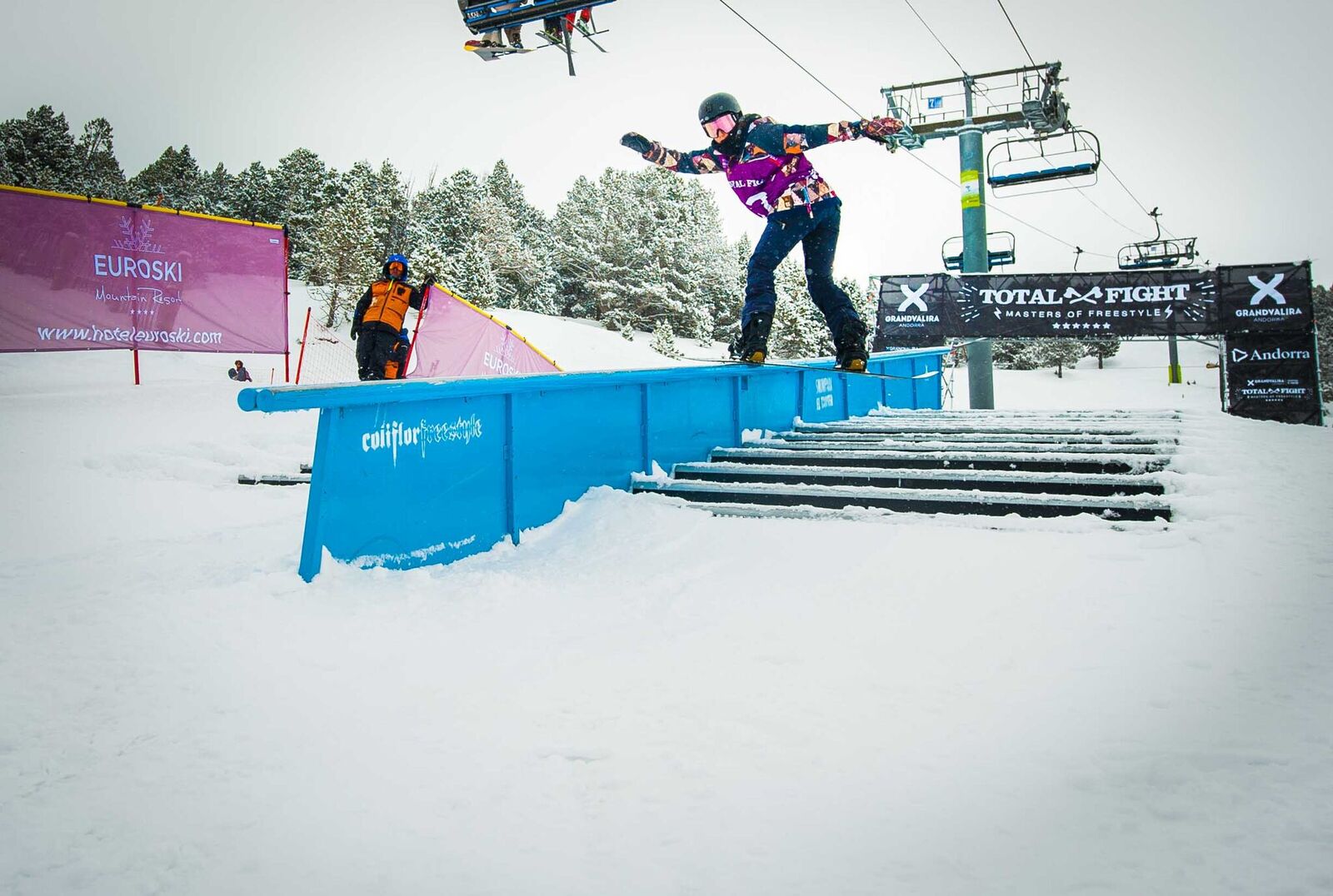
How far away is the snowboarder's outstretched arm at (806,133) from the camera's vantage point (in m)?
4.87

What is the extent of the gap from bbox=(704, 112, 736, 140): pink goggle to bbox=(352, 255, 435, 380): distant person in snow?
3835 mm

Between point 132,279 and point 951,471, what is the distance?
37.0 ft

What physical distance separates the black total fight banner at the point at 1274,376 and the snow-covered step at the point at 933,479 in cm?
1764

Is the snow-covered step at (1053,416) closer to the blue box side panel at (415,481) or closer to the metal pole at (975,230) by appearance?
the blue box side panel at (415,481)

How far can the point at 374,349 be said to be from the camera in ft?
25.8

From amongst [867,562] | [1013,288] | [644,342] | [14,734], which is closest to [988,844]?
[867,562]

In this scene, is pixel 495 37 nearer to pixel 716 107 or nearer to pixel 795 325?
pixel 716 107

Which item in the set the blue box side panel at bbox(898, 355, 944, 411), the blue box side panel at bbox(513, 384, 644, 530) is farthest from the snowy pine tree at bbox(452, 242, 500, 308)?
the blue box side panel at bbox(513, 384, 644, 530)

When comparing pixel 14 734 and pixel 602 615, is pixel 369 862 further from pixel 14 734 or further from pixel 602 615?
pixel 602 615

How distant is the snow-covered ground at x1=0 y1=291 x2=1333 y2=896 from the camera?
141cm

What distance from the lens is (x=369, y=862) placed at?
1.43 meters

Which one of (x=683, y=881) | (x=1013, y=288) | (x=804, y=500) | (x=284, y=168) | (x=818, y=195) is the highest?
(x=284, y=168)

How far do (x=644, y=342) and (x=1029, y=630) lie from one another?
4040 cm

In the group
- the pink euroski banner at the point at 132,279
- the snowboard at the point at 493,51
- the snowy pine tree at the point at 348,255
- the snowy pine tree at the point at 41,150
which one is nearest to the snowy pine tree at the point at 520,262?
the snowy pine tree at the point at 348,255
